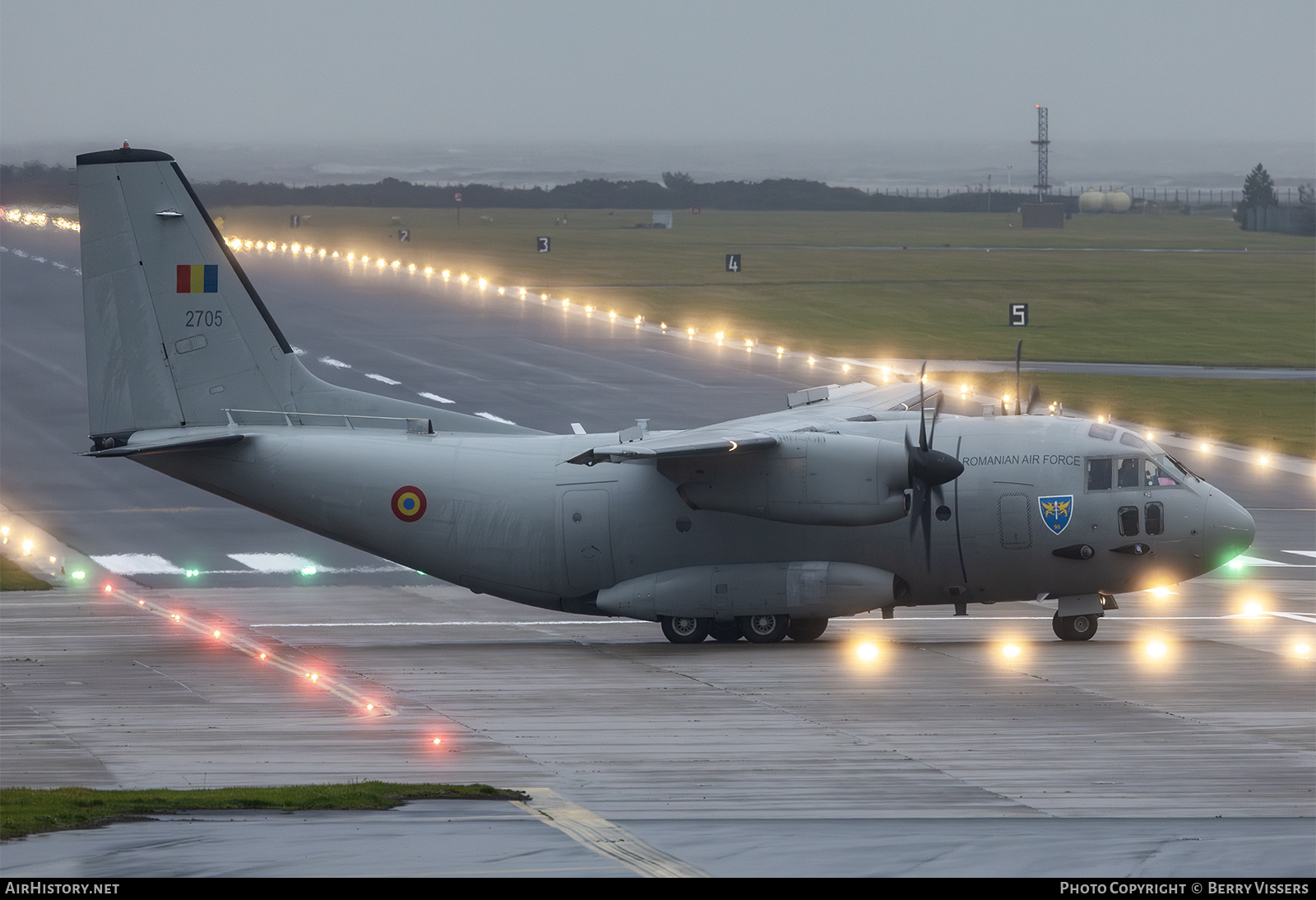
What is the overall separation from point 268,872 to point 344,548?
1266 inches

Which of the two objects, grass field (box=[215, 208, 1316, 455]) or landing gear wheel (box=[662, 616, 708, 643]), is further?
grass field (box=[215, 208, 1316, 455])

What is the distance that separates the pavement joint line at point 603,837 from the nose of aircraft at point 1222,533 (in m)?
16.1

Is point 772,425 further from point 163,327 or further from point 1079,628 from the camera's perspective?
point 163,327

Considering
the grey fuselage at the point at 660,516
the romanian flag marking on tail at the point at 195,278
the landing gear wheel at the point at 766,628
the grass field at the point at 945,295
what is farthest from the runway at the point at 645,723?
the grass field at the point at 945,295

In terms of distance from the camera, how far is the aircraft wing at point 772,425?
1147 inches

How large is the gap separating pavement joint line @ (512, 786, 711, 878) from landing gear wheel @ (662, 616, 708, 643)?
1195 cm

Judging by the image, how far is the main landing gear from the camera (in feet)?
105

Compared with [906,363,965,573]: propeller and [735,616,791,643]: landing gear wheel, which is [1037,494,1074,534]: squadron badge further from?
[735,616,791,643]: landing gear wheel

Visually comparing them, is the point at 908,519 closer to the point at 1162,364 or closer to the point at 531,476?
the point at 531,476

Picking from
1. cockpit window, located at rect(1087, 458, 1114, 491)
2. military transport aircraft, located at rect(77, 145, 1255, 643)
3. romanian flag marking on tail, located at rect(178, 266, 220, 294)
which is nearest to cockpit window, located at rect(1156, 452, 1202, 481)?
military transport aircraft, located at rect(77, 145, 1255, 643)

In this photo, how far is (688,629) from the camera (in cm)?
3225

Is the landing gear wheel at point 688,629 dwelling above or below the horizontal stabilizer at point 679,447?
below

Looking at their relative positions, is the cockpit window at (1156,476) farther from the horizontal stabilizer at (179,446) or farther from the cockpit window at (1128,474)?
the horizontal stabilizer at (179,446)

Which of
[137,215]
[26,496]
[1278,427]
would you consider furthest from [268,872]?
[1278,427]
